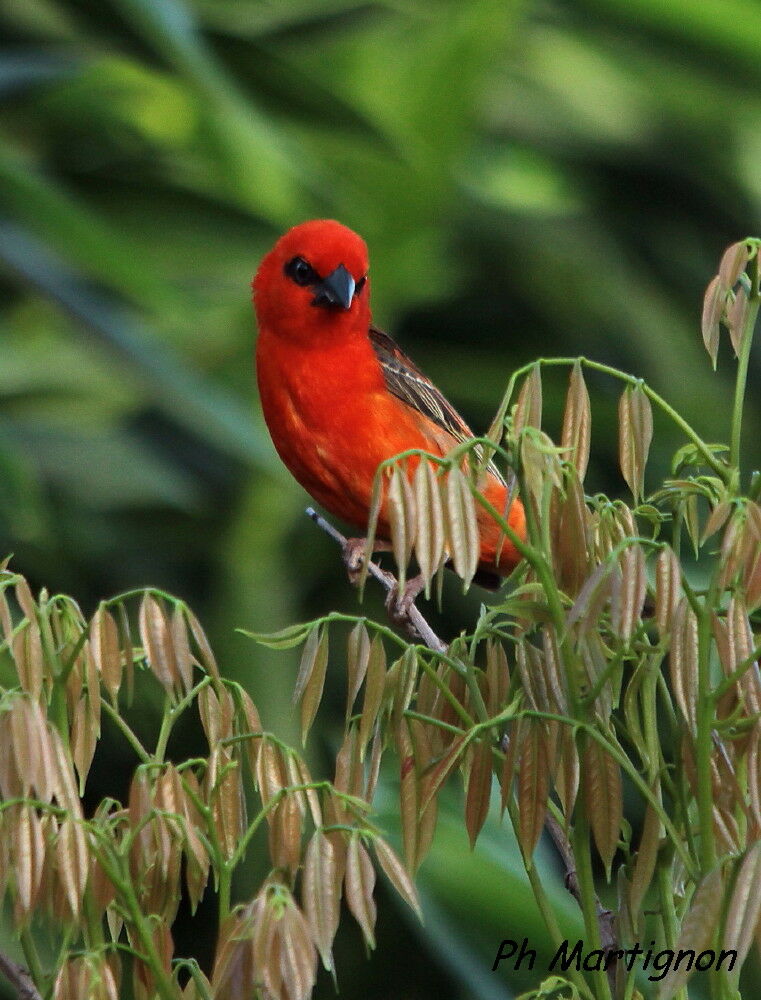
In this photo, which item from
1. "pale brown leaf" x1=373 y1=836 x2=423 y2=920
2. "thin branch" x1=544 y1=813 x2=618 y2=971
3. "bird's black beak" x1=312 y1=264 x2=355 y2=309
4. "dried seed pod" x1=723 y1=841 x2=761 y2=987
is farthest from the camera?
"bird's black beak" x1=312 y1=264 x2=355 y2=309

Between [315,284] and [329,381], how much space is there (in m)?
0.15

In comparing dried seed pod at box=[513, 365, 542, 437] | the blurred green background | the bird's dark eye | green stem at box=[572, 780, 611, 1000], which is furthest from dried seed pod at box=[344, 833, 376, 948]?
the bird's dark eye

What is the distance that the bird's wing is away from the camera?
2.54 metres

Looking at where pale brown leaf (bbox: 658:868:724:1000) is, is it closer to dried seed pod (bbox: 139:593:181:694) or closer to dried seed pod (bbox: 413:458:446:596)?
dried seed pod (bbox: 413:458:446:596)

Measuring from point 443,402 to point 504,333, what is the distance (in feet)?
2.40

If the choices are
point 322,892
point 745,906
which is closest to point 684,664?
point 745,906

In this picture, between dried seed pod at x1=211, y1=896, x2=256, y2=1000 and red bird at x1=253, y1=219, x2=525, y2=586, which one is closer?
dried seed pod at x1=211, y1=896, x2=256, y2=1000

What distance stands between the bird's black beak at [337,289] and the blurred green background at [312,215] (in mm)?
240

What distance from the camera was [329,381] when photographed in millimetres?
2426

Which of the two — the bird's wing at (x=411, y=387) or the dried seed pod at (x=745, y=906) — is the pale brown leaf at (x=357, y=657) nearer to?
the dried seed pod at (x=745, y=906)

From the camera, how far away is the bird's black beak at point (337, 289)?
2365 millimetres

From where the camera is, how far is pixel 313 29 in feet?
9.00

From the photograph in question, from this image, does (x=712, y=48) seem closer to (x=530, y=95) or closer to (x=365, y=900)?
(x=530, y=95)

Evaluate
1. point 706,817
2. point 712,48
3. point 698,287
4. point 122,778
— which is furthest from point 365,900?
point 698,287
